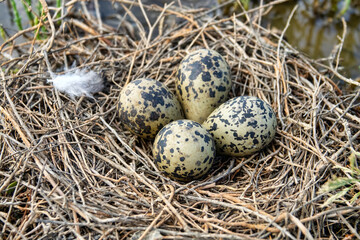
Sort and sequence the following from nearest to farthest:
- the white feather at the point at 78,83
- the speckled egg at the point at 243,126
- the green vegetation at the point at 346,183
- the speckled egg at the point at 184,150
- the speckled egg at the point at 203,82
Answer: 1. the green vegetation at the point at 346,183
2. the speckled egg at the point at 184,150
3. the speckled egg at the point at 243,126
4. the speckled egg at the point at 203,82
5. the white feather at the point at 78,83

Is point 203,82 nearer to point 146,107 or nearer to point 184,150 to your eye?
point 146,107

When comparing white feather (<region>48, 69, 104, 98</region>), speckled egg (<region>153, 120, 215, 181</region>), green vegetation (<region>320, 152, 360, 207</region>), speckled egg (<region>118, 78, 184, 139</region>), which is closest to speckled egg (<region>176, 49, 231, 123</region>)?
speckled egg (<region>118, 78, 184, 139</region>)

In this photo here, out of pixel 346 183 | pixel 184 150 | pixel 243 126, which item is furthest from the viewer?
pixel 243 126

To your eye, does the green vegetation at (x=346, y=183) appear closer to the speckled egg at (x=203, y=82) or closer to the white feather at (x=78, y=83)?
the speckled egg at (x=203, y=82)

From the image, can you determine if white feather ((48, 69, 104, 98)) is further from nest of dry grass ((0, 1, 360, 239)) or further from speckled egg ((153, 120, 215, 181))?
speckled egg ((153, 120, 215, 181))

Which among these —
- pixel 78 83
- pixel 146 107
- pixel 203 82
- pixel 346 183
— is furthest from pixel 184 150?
pixel 78 83

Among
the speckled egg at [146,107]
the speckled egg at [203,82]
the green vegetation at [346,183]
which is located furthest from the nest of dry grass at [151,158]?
the speckled egg at [203,82]
